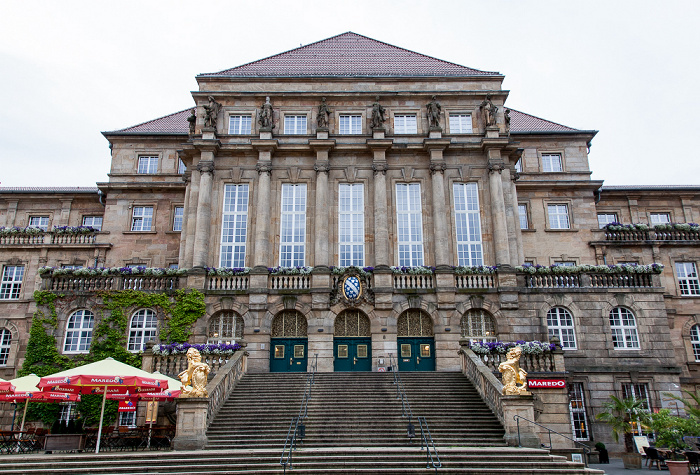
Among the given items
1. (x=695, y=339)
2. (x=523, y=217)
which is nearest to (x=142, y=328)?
(x=523, y=217)

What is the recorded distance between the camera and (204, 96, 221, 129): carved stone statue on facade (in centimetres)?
2973

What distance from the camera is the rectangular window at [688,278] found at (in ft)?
112

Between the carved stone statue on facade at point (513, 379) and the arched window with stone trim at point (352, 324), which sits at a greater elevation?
the arched window with stone trim at point (352, 324)

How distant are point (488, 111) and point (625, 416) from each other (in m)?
16.7

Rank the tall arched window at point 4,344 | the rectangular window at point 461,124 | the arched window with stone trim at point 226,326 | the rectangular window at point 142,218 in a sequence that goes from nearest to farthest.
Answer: the arched window with stone trim at point 226,326 → the rectangular window at point 461,124 → the tall arched window at point 4,344 → the rectangular window at point 142,218

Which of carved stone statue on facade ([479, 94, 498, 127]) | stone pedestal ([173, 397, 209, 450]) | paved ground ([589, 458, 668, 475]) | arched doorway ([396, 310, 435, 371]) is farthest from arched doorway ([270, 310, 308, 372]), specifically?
carved stone statue on facade ([479, 94, 498, 127])

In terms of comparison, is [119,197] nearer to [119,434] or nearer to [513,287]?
[119,434]

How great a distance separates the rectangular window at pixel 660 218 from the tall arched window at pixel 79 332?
35916 millimetres

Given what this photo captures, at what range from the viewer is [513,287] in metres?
26.5

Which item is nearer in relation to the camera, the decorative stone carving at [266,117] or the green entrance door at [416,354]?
the green entrance door at [416,354]

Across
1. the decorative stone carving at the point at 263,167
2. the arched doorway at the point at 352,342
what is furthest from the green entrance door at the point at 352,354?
the decorative stone carving at the point at 263,167

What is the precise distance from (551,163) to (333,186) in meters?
16.9

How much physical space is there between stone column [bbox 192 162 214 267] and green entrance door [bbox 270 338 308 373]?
221 inches

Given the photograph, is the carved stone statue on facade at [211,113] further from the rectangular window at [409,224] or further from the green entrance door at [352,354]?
the green entrance door at [352,354]
